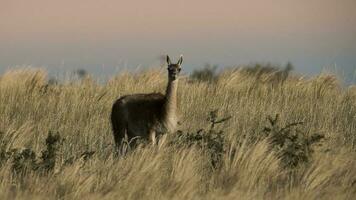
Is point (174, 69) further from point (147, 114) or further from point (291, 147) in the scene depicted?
point (291, 147)

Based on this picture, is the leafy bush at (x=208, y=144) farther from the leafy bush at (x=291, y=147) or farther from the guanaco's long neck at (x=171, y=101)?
the leafy bush at (x=291, y=147)

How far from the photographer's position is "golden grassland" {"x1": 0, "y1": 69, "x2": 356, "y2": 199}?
8359 millimetres

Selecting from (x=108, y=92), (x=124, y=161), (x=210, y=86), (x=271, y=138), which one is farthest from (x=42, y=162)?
(x=210, y=86)

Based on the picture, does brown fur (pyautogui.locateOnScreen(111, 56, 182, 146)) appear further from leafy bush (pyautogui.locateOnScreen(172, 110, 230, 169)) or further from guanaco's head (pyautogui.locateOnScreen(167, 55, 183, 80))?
leafy bush (pyautogui.locateOnScreen(172, 110, 230, 169))

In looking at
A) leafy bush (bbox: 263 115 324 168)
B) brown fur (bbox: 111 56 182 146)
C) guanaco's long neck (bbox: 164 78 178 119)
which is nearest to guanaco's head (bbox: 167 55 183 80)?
brown fur (bbox: 111 56 182 146)

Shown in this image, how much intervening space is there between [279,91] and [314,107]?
90.8 inches

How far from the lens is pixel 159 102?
11.6m

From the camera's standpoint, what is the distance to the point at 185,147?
33.8 feet

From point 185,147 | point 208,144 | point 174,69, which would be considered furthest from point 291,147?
point 174,69

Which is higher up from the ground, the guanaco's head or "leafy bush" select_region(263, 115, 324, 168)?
the guanaco's head

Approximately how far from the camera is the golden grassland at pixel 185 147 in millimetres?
8359

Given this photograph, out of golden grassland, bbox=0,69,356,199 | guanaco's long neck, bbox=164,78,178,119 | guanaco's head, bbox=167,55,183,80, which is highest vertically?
guanaco's head, bbox=167,55,183,80

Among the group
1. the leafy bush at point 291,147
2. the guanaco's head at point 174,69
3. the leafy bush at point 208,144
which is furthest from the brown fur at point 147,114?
the leafy bush at point 291,147

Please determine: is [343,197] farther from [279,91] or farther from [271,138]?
[279,91]
